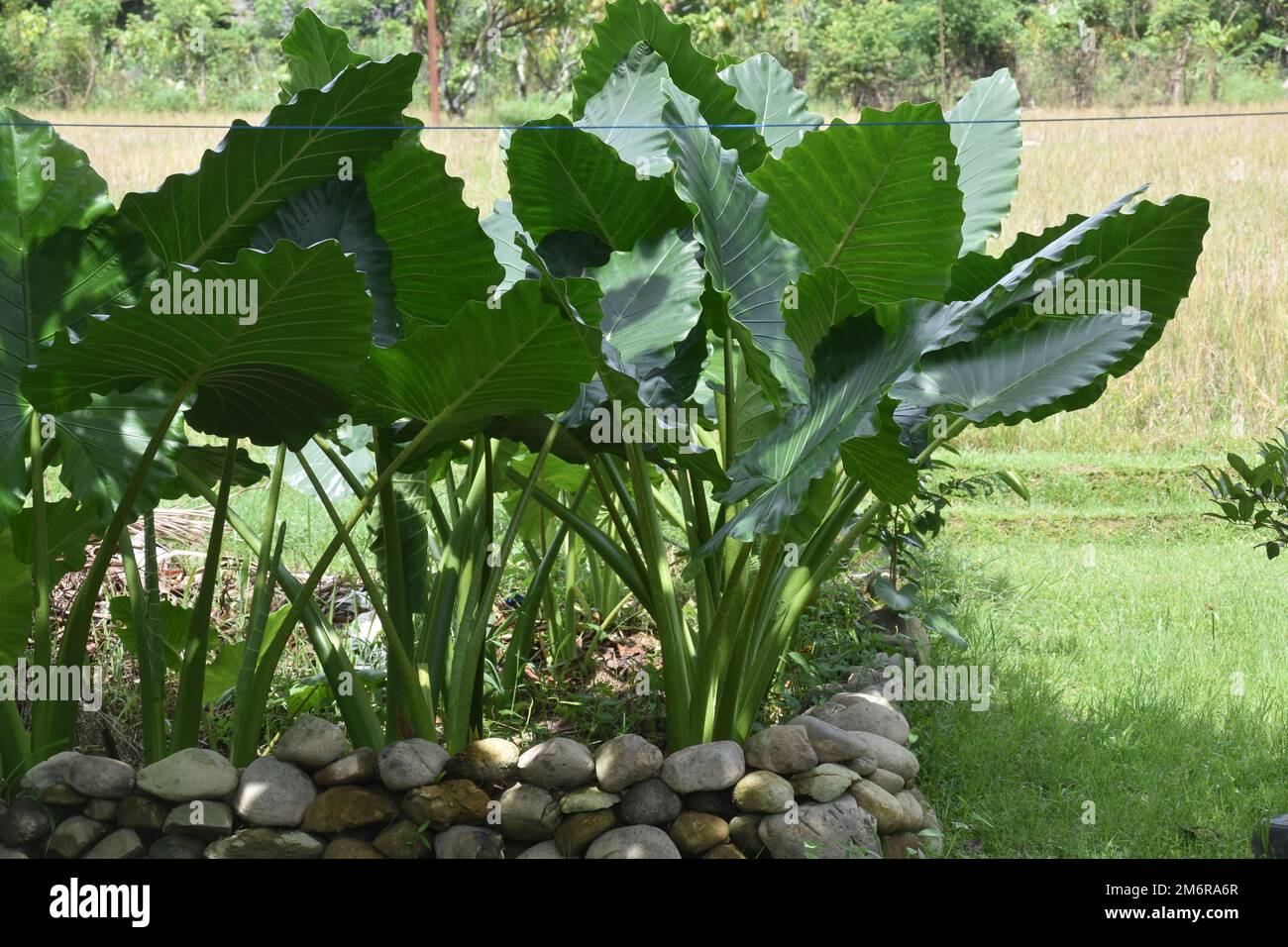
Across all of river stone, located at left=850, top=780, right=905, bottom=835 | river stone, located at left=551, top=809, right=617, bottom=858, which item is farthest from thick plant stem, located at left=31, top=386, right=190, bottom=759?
river stone, located at left=850, top=780, right=905, bottom=835

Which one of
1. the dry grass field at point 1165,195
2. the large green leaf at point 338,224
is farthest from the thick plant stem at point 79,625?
the dry grass field at point 1165,195

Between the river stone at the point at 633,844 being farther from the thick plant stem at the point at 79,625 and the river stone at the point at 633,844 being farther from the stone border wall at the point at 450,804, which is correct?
the thick plant stem at the point at 79,625

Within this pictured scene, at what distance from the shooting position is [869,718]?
7.38 ft

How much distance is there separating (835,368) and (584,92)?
3.34 feet

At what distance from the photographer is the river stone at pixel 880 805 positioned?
6.48 ft

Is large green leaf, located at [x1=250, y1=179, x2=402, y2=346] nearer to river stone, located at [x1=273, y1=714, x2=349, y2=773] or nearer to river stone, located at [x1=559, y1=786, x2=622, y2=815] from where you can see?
river stone, located at [x1=273, y1=714, x2=349, y2=773]

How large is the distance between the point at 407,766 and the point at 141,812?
400 mm

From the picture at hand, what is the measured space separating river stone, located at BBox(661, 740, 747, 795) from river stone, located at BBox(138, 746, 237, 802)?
2.17 ft

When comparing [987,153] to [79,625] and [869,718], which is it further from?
[79,625]

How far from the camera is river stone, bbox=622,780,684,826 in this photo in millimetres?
1919

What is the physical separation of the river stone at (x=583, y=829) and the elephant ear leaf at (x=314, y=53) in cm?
134

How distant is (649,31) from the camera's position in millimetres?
2434

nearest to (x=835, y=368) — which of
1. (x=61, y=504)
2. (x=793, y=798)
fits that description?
(x=793, y=798)
